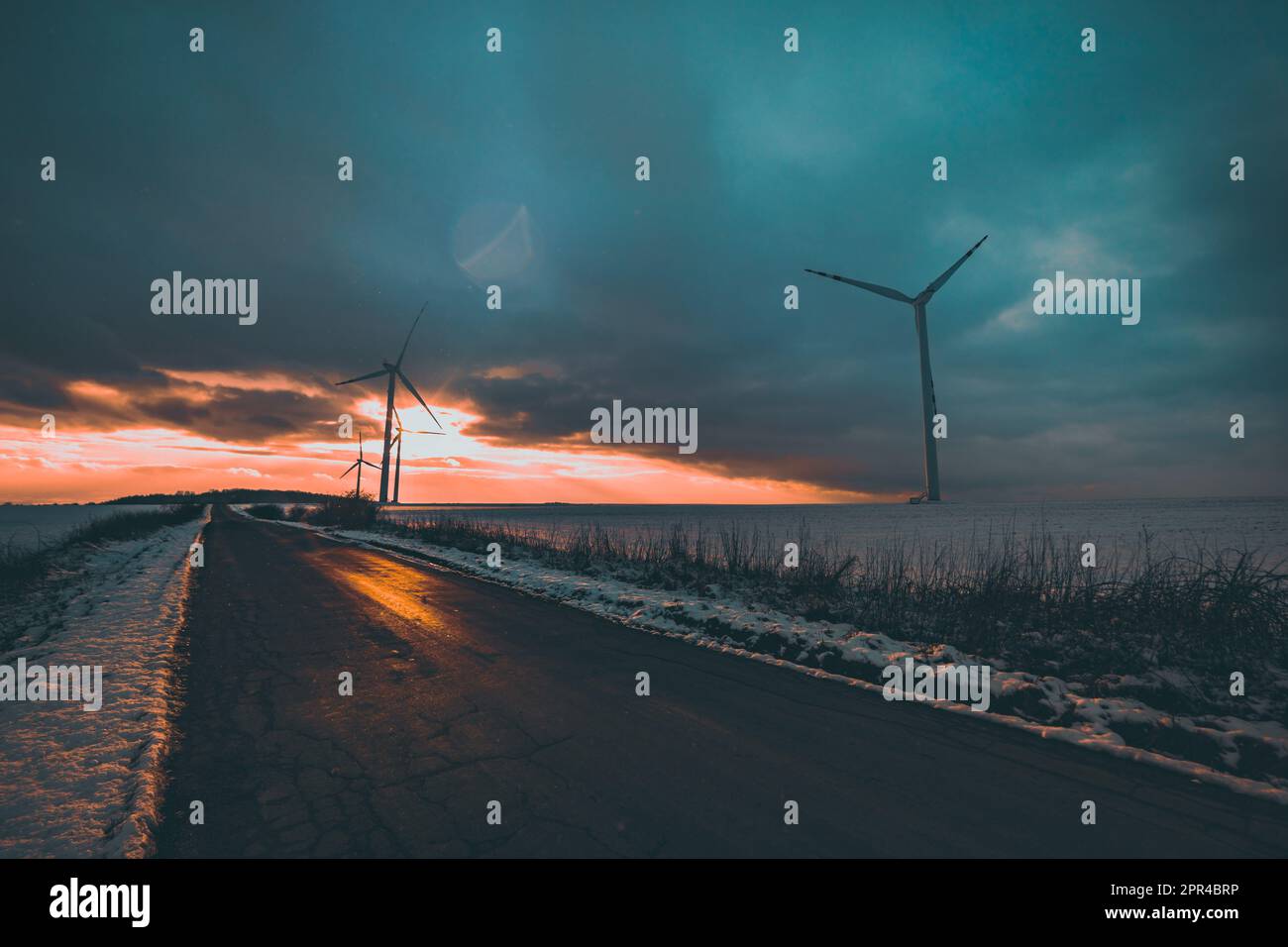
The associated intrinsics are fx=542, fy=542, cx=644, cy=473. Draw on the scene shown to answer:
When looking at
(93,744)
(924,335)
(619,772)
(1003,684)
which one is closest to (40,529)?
(93,744)

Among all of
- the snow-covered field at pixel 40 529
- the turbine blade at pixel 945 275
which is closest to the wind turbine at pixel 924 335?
the turbine blade at pixel 945 275

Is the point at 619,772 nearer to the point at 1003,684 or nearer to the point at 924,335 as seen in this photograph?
the point at 1003,684

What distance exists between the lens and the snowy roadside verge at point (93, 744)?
3.46 meters

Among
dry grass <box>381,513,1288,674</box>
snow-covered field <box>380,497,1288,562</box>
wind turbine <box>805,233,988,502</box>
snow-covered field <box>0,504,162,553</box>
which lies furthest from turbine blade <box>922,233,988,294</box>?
snow-covered field <box>0,504,162,553</box>

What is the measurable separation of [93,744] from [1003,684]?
9111 millimetres

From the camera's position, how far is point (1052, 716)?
18.5 feet

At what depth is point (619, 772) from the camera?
14.1 feet

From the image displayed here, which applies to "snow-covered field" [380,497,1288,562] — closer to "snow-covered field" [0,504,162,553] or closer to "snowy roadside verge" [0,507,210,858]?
"snowy roadside verge" [0,507,210,858]

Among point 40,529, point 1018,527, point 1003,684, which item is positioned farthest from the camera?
point 1018,527

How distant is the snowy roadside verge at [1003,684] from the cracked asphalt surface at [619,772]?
13.4 inches

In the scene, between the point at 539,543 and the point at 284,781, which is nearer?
the point at 284,781

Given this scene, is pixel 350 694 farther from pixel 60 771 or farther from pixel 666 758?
pixel 666 758
